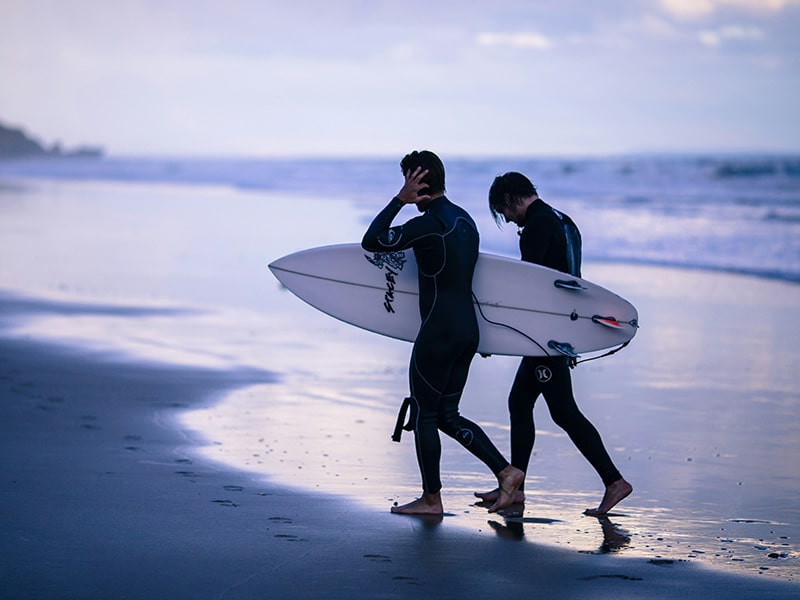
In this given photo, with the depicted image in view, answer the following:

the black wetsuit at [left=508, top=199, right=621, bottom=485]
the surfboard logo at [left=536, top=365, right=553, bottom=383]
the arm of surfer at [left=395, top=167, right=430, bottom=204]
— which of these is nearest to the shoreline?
the black wetsuit at [left=508, top=199, right=621, bottom=485]

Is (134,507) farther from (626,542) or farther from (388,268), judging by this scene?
(626,542)

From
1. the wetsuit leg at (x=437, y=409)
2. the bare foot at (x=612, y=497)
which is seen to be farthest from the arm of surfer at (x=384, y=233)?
the bare foot at (x=612, y=497)

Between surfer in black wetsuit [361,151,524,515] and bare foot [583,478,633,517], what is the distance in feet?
1.17

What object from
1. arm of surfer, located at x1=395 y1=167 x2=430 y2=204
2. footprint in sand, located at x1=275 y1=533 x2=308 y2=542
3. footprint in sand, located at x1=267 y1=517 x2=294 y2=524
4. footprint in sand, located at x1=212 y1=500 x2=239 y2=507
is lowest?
footprint in sand, located at x1=275 y1=533 x2=308 y2=542

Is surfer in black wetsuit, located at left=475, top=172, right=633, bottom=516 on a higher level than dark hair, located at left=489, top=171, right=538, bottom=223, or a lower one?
lower

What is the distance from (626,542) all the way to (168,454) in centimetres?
240

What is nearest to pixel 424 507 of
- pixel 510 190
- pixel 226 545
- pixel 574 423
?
pixel 574 423

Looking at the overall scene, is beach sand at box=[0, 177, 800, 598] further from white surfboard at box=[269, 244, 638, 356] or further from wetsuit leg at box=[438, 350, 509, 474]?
white surfboard at box=[269, 244, 638, 356]

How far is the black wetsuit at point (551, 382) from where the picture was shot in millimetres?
5051

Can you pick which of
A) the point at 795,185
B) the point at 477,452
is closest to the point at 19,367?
the point at 477,452

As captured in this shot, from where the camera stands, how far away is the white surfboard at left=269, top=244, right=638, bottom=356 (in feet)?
17.6

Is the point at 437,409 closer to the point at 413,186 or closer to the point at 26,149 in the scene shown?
the point at 413,186

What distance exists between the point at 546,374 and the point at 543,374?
13 millimetres

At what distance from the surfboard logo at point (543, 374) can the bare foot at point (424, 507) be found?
2.35 ft
